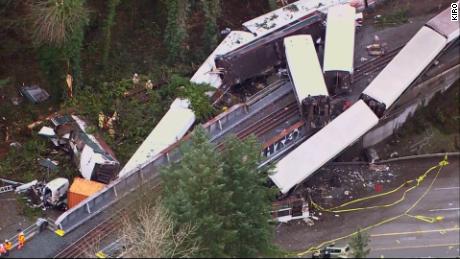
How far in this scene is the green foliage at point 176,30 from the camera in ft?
92.5

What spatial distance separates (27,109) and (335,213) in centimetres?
1455

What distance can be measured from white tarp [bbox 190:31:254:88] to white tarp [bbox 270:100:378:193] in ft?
18.3

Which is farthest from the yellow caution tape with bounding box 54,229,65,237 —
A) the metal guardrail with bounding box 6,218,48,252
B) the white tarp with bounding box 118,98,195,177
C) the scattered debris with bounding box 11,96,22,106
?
the scattered debris with bounding box 11,96,22,106

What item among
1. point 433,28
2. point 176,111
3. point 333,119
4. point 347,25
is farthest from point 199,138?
point 433,28

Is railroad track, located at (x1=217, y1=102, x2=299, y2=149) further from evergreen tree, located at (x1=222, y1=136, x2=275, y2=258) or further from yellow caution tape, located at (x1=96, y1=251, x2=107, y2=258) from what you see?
yellow caution tape, located at (x1=96, y1=251, x2=107, y2=258)

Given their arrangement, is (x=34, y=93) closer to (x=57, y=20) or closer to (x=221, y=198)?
(x=57, y=20)

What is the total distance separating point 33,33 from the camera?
26.0m

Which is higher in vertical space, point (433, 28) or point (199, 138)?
point (433, 28)

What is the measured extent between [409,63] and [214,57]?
891 centimetres

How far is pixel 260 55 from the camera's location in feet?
93.2

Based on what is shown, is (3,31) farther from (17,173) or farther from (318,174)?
(318,174)

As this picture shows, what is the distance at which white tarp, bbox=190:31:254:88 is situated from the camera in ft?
91.4

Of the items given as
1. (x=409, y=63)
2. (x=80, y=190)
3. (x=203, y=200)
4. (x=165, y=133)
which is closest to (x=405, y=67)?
(x=409, y=63)

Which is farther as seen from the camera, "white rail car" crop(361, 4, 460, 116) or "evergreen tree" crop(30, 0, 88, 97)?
"white rail car" crop(361, 4, 460, 116)
